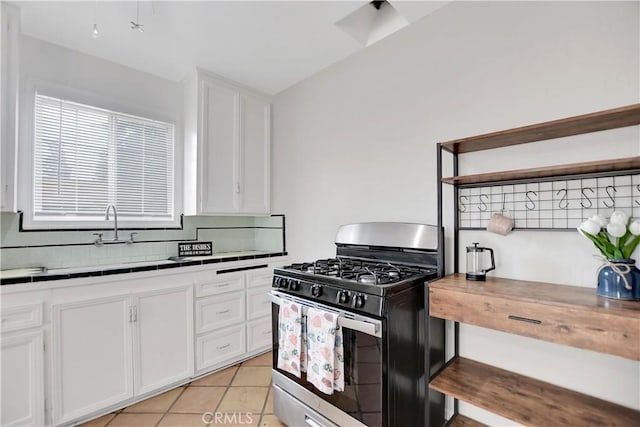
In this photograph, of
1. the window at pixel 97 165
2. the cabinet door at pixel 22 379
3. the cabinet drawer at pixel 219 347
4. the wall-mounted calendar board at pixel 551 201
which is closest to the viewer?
the wall-mounted calendar board at pixel 551 201

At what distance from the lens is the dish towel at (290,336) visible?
1771 millimetres

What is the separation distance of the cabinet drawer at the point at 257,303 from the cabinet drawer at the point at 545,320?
179 cm

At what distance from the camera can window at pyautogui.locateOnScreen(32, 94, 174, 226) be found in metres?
2.29

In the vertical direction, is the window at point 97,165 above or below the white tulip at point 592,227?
above

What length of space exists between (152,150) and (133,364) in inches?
71.6

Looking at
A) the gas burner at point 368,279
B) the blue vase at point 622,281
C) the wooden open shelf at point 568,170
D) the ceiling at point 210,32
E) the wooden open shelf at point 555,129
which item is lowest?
the gas burner at point 368,279

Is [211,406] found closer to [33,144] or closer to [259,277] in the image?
[259,277]

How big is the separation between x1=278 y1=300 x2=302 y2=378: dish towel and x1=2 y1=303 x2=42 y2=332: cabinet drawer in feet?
4.71

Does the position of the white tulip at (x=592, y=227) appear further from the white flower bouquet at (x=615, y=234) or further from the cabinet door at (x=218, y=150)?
the cabinet door at (x=218, y=150)

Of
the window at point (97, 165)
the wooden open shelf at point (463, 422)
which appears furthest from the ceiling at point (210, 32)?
the wooden open shelf at point (463, 422)

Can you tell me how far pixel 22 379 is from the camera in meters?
1.75

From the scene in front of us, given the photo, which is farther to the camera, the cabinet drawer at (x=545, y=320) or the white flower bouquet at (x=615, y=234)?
the white flower bouquet at (x=615, y=234)

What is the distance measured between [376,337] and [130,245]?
228 cm

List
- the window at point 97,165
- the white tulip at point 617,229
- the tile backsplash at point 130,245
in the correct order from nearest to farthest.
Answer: the white tulip at point 617,229 < the tile backsplash at point 130,245 < the window at point 97,165
